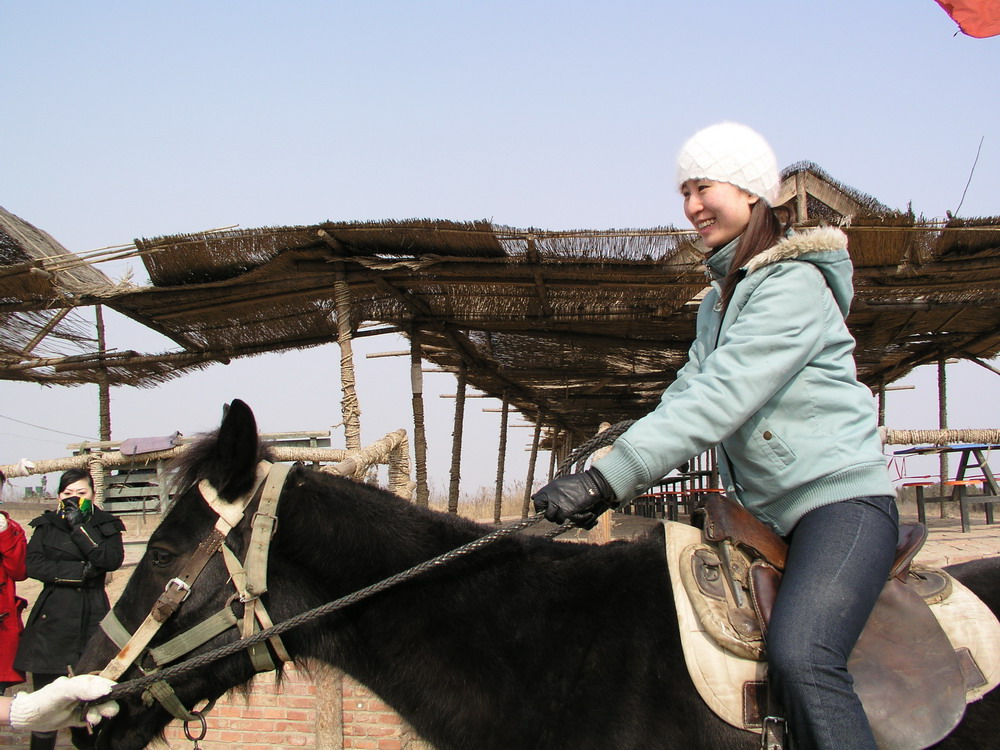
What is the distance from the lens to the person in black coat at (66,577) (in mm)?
4574

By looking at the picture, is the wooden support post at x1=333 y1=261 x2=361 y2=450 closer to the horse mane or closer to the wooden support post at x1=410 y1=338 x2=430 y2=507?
the wooden support post at x1=410 y1=338 x2=430 y2=507

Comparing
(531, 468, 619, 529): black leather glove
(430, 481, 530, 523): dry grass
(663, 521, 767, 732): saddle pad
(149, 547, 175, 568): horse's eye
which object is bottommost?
(430, 481, 530, 523): dry grass

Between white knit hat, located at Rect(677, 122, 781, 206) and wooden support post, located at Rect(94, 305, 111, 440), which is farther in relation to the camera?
wooden support post, located at Rect(94, 305, 111, 440)

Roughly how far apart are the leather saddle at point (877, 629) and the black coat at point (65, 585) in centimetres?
422

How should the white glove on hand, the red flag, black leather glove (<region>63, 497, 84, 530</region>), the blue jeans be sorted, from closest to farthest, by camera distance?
the blue jeans < the white glove on hand < black leather glove (<region>63, 497, 84, 530</region>) < the red flag

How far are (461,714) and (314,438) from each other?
4406 mm

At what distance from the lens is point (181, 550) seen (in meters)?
1.99

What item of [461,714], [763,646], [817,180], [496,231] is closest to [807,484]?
[763,646]

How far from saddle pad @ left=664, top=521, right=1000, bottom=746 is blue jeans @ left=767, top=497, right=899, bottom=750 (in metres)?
0.10

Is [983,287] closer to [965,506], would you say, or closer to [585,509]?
[965,506]

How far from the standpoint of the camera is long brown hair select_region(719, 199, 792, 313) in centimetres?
194

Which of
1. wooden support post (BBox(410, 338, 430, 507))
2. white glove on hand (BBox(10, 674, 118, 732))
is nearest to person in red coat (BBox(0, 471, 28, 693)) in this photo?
white glove on hand (BBox(10, 674, 118, 732))

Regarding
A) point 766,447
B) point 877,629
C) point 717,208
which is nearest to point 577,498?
point 766,447

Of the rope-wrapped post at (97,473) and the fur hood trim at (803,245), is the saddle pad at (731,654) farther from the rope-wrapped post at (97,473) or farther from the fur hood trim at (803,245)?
the rope-wrapped post at (97,473)
